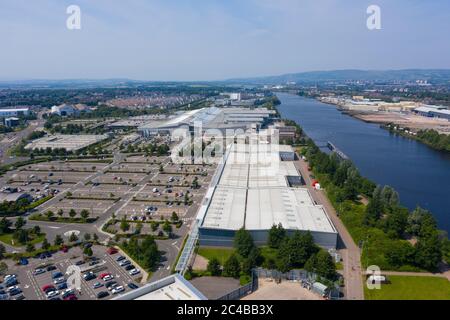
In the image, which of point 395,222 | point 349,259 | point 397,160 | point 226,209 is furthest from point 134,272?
point 397,160

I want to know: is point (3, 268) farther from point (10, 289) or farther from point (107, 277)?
point (107, 277)

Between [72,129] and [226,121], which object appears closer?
[72,129]

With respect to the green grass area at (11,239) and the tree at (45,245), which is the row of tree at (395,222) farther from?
the green grass area at (11,239)

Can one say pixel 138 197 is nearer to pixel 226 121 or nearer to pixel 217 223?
pixel 217 223

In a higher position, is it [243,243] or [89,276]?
[243,243]

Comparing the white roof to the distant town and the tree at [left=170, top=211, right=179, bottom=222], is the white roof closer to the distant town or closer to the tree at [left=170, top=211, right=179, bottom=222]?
the distant town

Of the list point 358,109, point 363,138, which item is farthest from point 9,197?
point 358,109

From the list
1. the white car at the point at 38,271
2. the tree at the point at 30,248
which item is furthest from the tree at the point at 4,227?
the white car at the point at 38,271
